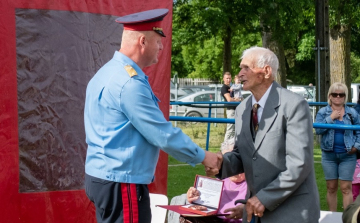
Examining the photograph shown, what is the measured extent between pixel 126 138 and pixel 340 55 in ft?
62.3

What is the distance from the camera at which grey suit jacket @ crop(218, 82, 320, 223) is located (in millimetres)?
3766

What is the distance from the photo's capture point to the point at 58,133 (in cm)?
524

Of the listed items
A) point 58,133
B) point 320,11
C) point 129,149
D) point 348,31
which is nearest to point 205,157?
point 129,149

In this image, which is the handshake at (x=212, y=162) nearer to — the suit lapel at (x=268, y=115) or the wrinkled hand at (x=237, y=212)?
the suit lapel at (x=268, y=115)

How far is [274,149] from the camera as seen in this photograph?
3859mm

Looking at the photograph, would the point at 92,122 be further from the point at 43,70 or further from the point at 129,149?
the point at 43,70

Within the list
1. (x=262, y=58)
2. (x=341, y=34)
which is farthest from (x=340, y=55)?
(x=262, y=58)

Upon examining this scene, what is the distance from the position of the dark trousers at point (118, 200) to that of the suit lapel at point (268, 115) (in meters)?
0.78

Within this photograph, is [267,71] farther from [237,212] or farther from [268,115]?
[237,212]

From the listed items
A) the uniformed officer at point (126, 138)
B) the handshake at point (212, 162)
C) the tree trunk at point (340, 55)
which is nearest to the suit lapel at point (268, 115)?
the handshake at point (212, 162)

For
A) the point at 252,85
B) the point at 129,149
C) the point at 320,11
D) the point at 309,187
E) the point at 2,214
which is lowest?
the point at 2,214

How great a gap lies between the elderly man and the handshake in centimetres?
4

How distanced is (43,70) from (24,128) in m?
0.48

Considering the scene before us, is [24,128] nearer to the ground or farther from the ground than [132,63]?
nearer to the ground
